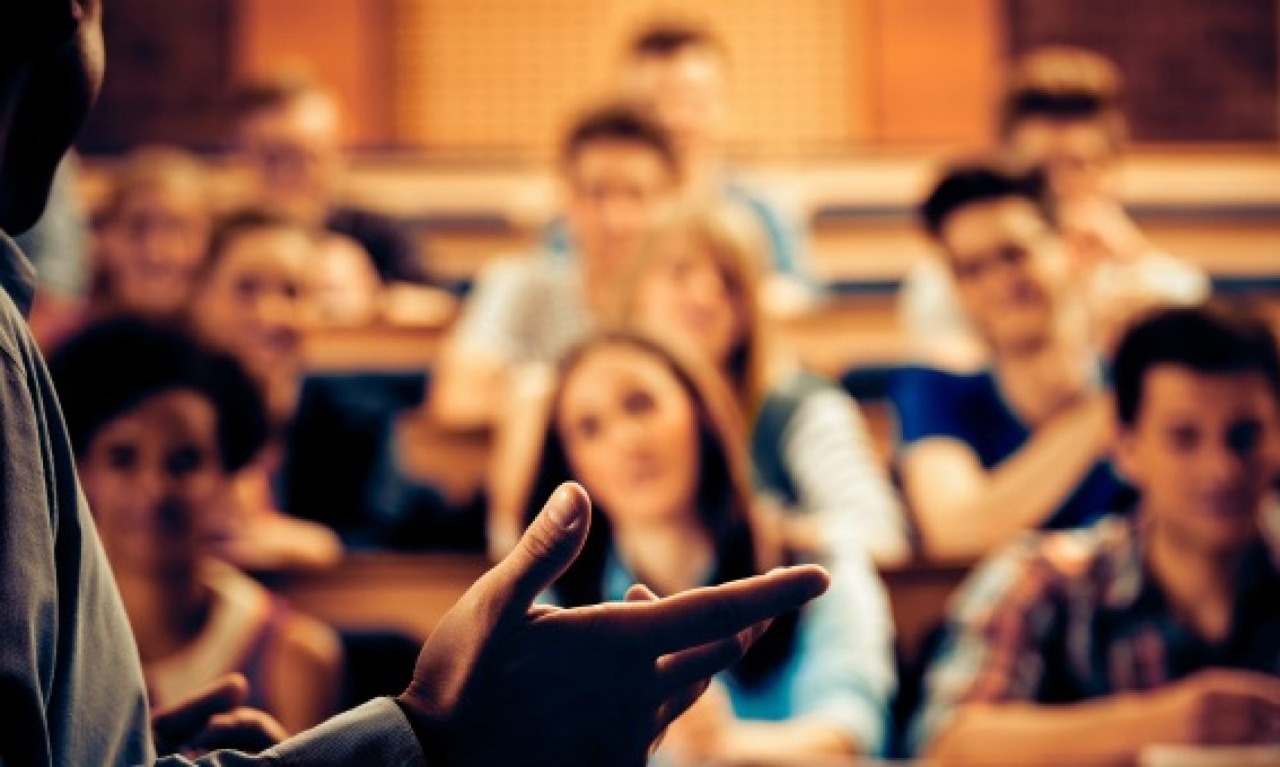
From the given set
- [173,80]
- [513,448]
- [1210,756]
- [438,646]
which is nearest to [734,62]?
[173,80]

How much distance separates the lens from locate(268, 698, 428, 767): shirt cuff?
0.73 metres

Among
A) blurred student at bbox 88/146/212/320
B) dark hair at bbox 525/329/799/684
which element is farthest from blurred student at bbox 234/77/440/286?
dark hair at bbox 525/329/799/684

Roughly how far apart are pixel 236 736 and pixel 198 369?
121 cm

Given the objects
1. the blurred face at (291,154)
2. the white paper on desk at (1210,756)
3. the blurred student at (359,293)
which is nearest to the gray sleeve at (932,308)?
the blurred student at (359,293)

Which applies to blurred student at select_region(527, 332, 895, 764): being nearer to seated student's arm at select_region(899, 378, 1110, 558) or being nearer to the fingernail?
seated student's arm at select_region(899, 378, 1110, 558)

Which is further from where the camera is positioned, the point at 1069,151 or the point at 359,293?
the point at 359,293

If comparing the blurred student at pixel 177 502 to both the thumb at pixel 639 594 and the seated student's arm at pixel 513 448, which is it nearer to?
the seated student's arm at pixel 513 448

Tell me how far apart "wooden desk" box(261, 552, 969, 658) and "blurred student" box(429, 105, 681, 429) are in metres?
0.69

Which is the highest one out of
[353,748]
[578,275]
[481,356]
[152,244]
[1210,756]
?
[353,748]

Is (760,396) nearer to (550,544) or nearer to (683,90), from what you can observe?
(683,90)

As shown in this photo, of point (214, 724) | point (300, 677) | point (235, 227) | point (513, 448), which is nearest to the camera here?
point (214, 724)

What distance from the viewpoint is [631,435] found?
7.07 ft

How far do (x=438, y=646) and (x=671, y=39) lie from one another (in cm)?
290

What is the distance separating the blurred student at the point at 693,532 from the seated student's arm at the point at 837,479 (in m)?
0.25
